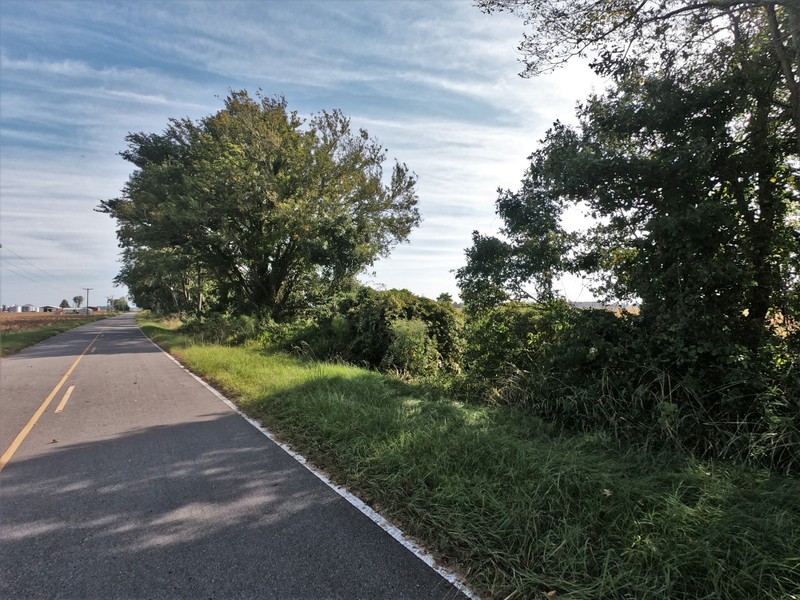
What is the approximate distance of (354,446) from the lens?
5.22m

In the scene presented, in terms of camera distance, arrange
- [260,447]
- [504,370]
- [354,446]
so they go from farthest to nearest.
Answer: [504,370]
[260,447]
[354,446]

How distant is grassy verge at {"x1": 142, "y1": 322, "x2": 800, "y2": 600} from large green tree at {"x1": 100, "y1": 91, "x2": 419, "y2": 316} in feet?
54.5

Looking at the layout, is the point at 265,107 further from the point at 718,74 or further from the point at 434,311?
the point at 718,74

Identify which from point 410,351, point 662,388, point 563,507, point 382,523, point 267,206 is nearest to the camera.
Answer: point 563,507

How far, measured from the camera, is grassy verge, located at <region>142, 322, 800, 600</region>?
2770 mm

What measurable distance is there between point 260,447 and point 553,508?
12.1 feet

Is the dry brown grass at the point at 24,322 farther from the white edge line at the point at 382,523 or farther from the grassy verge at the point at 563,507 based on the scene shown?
the grassy verge at the point at 563,507

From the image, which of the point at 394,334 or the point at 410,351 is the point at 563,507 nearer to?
the point at 410,351

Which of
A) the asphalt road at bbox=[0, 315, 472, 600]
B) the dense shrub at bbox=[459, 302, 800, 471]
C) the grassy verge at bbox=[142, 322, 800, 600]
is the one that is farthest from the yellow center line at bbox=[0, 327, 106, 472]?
the dense shrub at bbox=[459, 302, 800, 471]

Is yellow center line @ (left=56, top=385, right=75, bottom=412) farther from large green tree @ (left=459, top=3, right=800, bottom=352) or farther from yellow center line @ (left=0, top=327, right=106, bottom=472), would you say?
large green tree @ (left=459, top=3, right=800, bottom=352)

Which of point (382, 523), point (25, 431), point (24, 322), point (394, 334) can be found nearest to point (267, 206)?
point (394, 334)

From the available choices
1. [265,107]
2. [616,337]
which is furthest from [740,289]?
[265,107]

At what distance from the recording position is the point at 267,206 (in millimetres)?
22266

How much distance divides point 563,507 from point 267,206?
69.7ft
